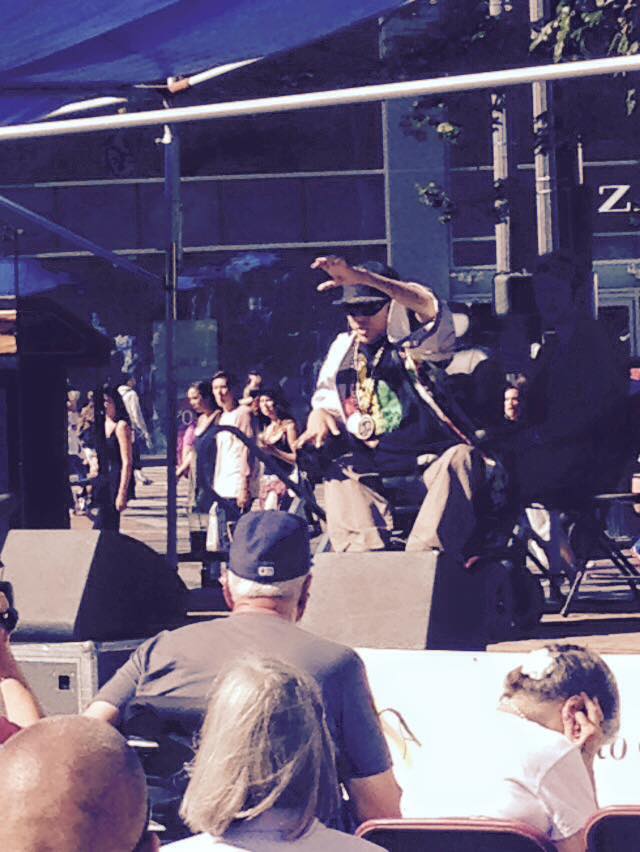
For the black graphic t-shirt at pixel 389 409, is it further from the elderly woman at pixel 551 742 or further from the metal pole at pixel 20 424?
Answer: the elderly woman at pixel 551 742

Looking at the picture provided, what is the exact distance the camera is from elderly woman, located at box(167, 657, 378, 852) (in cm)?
338

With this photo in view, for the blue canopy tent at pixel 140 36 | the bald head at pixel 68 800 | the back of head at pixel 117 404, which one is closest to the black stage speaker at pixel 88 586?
the blue canopy tent at pixel 140 36

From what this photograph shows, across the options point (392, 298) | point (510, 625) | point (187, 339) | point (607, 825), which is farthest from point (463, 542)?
point (187, 339)

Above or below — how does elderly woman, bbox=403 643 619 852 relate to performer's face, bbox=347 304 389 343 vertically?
below

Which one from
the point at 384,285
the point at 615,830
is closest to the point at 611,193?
the point at 384,285

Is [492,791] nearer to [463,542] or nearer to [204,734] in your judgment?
[204,734]

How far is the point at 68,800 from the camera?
245cm

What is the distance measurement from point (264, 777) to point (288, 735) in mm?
88

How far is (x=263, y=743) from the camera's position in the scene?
3.40m

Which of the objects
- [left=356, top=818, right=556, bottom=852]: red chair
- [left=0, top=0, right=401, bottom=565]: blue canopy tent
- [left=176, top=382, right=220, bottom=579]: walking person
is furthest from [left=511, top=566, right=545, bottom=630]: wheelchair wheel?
[left=356, top=818, right=556, bottom=852]: red chair

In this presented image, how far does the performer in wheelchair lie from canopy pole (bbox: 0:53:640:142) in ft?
10.8

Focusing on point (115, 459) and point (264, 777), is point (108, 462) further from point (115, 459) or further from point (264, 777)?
point (264, 777)

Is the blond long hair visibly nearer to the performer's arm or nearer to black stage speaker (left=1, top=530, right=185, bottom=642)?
black stage speaker (left=1, top=530, right=185, bottom=642)

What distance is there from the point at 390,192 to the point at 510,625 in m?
19.1
